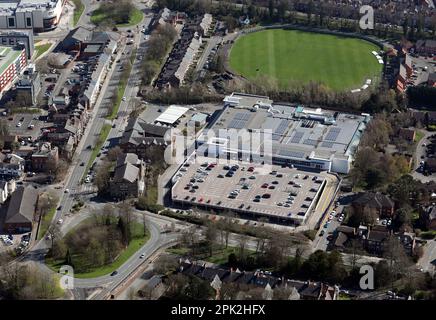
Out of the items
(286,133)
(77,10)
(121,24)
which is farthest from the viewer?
(77,10)

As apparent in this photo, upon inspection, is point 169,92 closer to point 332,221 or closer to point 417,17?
point 332,221

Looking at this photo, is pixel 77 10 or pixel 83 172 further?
pixel 77 10

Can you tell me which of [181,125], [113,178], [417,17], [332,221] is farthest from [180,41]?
[332,221]

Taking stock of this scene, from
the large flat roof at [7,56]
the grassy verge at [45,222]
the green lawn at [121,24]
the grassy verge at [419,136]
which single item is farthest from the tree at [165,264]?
the green lawn at [121,24]

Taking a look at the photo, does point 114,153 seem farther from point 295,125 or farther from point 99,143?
point 295,125

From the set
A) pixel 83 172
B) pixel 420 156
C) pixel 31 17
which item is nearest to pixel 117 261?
pixel 83 172

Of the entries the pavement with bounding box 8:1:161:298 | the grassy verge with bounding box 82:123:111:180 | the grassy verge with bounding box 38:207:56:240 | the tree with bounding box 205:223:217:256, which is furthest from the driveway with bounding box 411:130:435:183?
the grassy verge with bounding box 38:207:56:240

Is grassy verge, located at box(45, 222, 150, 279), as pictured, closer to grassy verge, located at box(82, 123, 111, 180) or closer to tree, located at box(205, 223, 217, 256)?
tree, located at box(205, 223, 217, 256)

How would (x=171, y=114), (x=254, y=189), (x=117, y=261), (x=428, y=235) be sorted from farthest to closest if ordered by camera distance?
(x=171, y=114) → (x=254, y=189) → (x=428, y=235) → (x=117, y=261)
